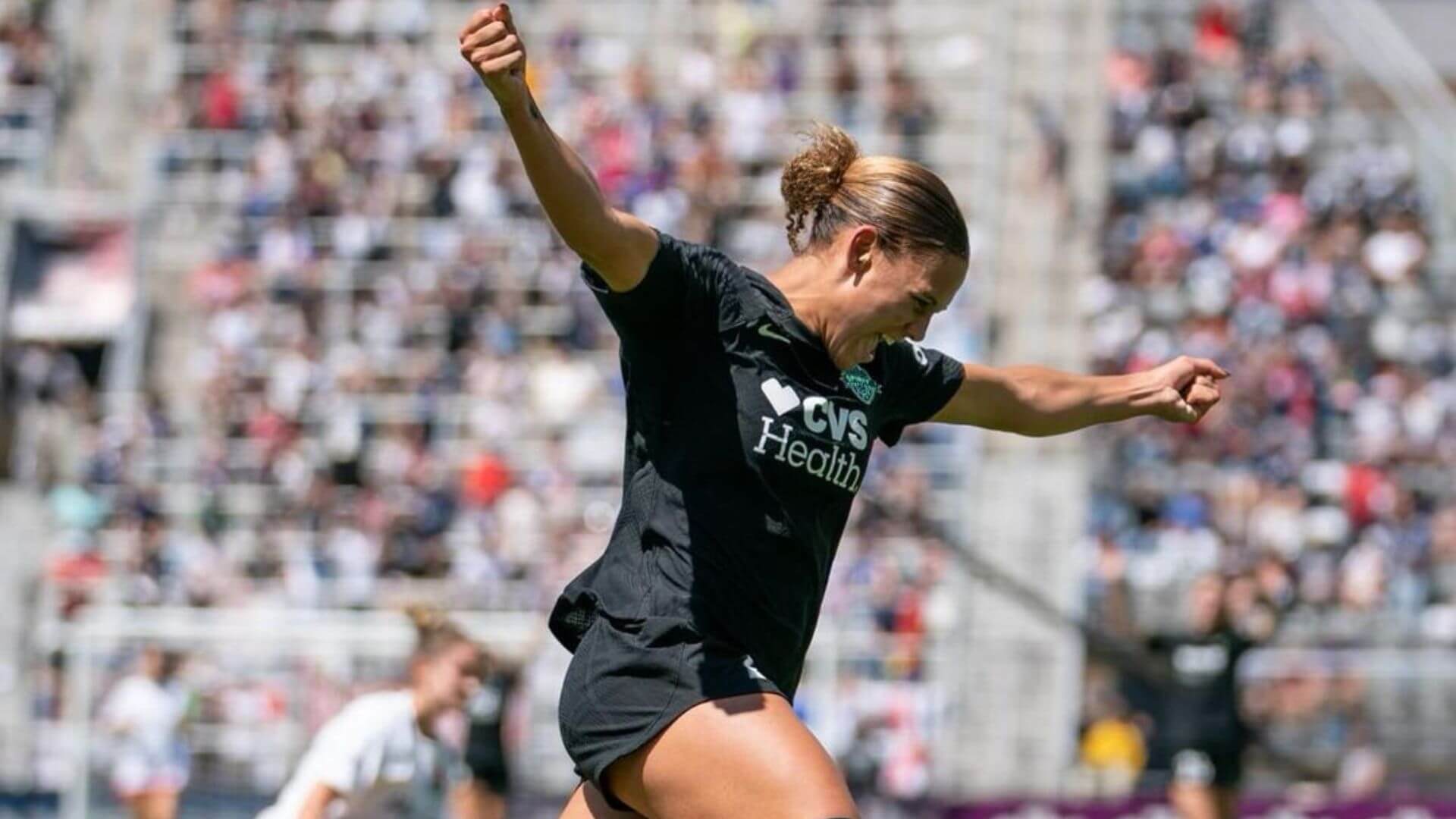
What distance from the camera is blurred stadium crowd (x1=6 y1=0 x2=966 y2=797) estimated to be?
645 inches

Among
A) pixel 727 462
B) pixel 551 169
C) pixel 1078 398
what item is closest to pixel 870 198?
pixel 727 462

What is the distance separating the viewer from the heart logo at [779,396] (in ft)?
15.7

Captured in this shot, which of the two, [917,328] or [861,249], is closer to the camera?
[861,249]

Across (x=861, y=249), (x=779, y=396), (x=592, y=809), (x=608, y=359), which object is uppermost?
(x=608, y=359)

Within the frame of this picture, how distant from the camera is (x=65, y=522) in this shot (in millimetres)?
18297

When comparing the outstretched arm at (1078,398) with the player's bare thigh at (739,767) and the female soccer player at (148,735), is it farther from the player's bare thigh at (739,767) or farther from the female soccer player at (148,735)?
the female soccer player at (148,735)

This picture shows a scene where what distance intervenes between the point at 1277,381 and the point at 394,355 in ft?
21.8

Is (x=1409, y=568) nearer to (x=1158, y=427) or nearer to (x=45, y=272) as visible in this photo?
(x=1158, y=427)

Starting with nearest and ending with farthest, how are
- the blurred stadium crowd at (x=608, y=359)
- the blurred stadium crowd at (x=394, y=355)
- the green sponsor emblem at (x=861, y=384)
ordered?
the green sponsor emblem at (x=861, y=384) → the blurred stadium crowd at (x=608, y=359) → the blurred stadium crowd at (x=394, y=355)

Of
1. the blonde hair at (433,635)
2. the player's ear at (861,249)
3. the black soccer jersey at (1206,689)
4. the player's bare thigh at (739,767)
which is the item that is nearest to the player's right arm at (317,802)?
the blonde hair at (433,635)

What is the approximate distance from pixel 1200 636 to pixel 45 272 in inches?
459

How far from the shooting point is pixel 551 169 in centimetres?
429

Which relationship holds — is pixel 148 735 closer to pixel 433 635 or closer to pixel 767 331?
pixel 433 635

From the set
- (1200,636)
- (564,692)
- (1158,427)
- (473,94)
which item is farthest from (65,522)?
(564,692)
